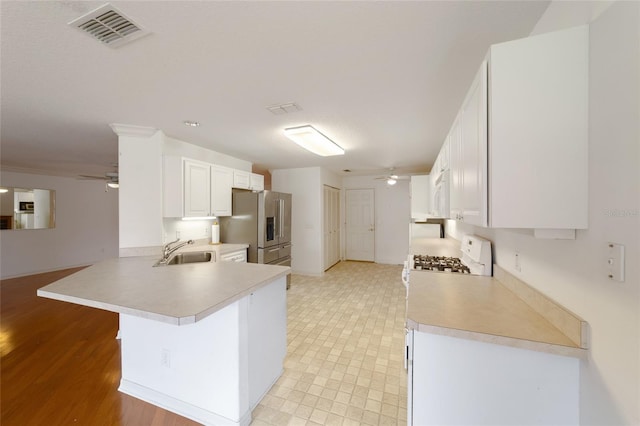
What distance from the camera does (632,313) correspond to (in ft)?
2.36

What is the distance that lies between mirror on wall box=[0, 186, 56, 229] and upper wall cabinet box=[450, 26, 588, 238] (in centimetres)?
857

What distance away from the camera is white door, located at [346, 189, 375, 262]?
22.4 ft

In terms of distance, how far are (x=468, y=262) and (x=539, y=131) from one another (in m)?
1.75

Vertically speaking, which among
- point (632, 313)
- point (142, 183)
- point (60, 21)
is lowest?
point (632, 313)

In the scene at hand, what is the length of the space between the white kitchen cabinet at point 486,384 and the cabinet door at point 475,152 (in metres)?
0.61

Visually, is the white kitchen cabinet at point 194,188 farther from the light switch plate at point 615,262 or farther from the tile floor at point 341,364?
the light switch plate at point 615,262

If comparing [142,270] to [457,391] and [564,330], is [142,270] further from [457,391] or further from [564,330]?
[564,330]

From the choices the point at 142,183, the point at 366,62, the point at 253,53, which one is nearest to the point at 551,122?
the point at 366,62

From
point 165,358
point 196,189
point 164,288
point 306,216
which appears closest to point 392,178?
point 306,216

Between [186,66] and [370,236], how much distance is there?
5.95m

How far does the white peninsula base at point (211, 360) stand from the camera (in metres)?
1.58

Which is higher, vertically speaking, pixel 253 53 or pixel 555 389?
pixel 253 53

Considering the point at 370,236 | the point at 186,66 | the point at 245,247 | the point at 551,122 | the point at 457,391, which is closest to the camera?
the point at 551,122

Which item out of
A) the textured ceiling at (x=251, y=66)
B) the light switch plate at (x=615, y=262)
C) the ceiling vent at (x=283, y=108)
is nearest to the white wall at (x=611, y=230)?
the light switch plate at (x=615, y=262)
